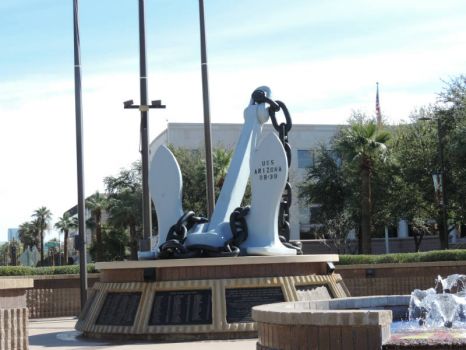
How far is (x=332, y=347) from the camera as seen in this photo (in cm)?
848

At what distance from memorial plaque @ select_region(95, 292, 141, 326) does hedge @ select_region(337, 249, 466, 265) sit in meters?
A: 10.5

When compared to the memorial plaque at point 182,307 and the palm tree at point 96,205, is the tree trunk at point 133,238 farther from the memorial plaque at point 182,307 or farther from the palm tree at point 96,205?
the memorial plaque at point 182,307

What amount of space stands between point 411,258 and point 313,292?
31.4ft

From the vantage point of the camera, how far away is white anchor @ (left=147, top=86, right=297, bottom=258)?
16000mm

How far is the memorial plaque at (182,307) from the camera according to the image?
564 inches

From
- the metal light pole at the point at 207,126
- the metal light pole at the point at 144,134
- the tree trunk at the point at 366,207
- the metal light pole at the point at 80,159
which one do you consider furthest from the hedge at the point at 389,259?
the tree trunk at the point at 366,207

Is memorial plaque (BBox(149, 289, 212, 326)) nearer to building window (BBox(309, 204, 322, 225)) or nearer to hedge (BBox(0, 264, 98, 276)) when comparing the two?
hedge (BBox(0, 264, 98, 276))

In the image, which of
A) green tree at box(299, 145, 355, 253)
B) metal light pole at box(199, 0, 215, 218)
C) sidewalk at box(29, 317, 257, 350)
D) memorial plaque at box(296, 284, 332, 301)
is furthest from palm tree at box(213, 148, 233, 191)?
memorial plaque at box(296, 284, 332, 301)

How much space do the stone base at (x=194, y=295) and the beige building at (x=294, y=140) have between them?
121 ft

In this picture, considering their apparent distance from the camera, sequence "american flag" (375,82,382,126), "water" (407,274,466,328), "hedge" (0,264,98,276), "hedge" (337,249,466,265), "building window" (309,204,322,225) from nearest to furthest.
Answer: "water" (407,274,466,328) < "hedge" (337,249,466,265) < "hedge" (0,264,98,276) < "american flag" (375,82,382,126) < "building window" (309,204,322,225)

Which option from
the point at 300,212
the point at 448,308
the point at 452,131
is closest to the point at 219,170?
the point at 452,131

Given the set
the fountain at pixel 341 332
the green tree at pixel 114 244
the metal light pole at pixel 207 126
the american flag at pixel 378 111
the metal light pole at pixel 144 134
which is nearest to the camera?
the fountain at pixel 341 332

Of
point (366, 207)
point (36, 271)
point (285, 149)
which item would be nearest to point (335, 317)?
point (285, 149)

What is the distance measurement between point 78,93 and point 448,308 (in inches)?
519
